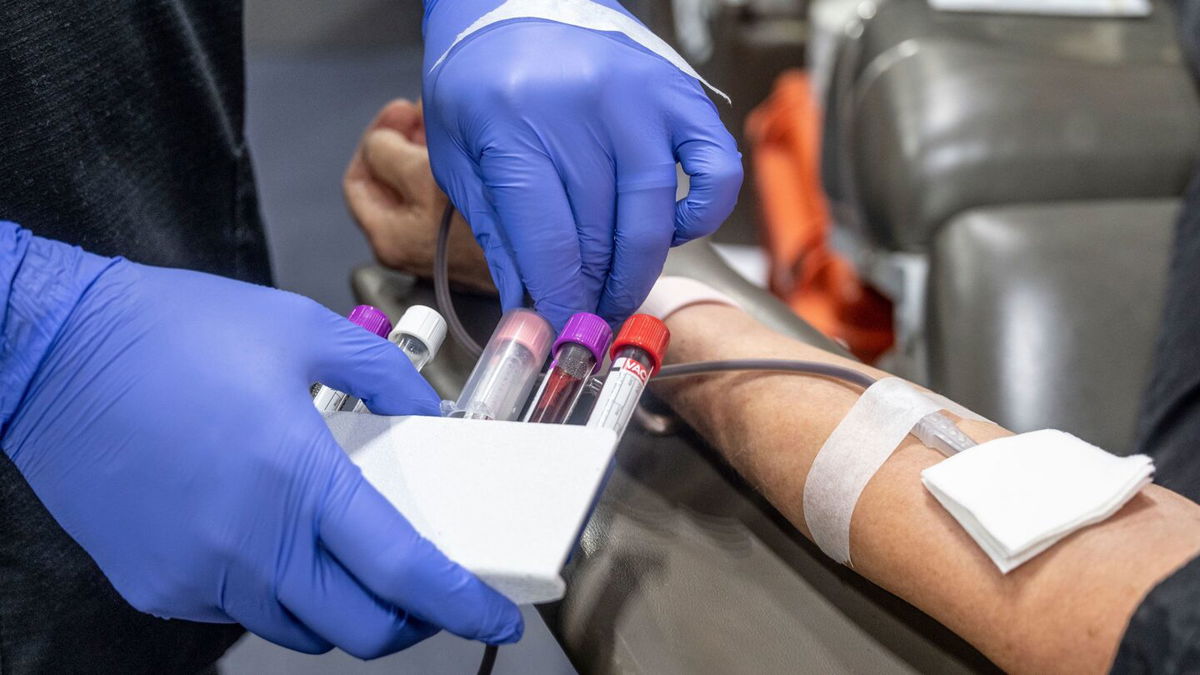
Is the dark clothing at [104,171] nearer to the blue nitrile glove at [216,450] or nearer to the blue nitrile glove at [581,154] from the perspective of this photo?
the blue nitrile glove at [216,450]

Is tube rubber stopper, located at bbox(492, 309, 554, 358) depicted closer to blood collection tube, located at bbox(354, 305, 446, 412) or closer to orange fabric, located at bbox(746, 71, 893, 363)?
blood collection tube, located at bbox(354, 305, 446, 412)

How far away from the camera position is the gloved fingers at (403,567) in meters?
0.56

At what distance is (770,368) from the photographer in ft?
2.62

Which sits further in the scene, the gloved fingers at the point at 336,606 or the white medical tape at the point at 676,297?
the white medical tape at the point at 676,297

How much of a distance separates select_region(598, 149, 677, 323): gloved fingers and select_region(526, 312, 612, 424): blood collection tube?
92 mm

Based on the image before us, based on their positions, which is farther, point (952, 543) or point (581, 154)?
point (581, 154)

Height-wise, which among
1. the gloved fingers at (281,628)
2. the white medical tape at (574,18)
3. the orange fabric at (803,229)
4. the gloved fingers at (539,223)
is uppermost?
the white medical tape at (574,18)

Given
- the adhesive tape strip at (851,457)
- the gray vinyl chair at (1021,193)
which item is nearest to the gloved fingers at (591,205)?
the adhesive tape strip at (851,457)

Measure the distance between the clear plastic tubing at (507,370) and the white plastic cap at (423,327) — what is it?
5 centimetres

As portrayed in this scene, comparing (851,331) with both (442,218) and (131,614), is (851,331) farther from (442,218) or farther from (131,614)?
(131,614)

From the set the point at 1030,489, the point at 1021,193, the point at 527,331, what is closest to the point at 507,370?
the point at 527,331

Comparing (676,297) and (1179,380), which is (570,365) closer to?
(676,297)

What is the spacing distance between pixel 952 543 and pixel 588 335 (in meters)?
0.29

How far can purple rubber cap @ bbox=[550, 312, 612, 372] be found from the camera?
0.67m
